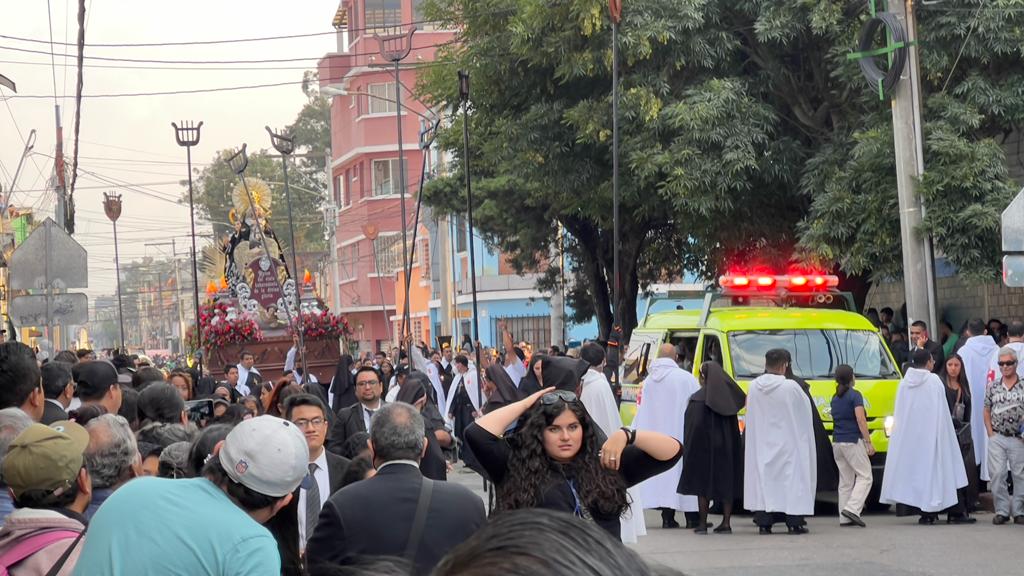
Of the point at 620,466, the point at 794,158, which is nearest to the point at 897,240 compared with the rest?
the point at 794,158

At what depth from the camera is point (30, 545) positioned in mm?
4910

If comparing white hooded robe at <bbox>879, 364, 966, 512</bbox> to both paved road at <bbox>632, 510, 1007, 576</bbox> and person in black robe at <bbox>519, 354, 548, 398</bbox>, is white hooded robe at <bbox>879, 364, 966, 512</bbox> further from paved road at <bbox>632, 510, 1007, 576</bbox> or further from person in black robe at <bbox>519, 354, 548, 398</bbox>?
person in black robe at <bbox>519, 354, 548, 398</bbox>

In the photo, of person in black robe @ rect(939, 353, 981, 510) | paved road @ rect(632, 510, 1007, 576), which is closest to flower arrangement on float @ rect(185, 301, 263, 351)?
paved road @ rect(632, 510, 1007, 576)

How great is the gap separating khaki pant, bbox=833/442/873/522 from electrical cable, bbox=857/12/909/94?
5.47 meters

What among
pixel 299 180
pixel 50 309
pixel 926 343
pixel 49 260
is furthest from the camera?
pixel 299 180

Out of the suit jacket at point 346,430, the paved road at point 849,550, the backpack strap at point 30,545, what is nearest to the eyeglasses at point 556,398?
the backpack strap at point 30,545

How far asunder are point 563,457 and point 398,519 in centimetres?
106

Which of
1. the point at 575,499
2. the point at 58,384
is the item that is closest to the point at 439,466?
the point at 58,384

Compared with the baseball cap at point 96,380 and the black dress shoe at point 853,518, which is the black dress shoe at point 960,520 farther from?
the baseball cap at point 96,380

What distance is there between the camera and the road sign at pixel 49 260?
1414 centimetres

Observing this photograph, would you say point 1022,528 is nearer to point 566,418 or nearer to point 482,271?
point 566,418

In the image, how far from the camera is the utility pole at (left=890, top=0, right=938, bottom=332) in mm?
18609

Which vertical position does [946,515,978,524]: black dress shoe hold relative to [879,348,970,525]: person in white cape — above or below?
below

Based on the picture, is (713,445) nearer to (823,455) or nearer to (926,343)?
(823,455)
